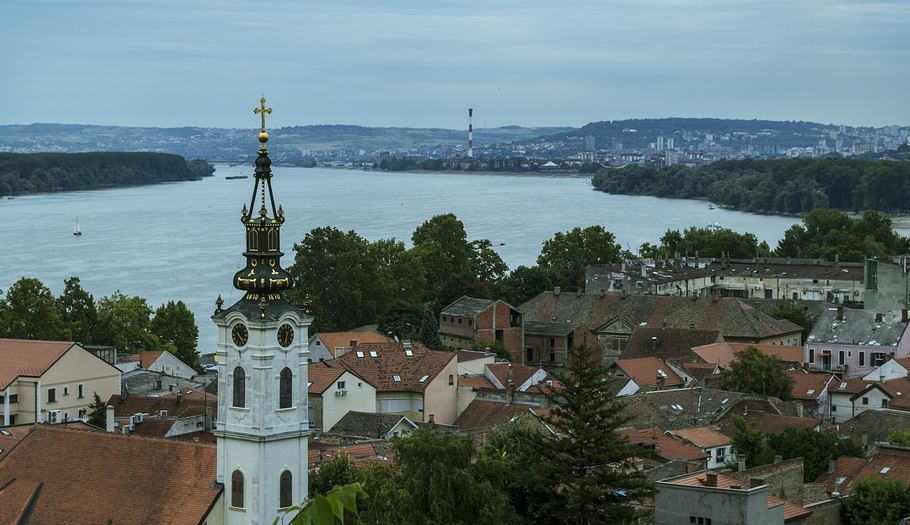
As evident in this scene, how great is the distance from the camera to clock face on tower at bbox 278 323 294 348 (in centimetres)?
2236

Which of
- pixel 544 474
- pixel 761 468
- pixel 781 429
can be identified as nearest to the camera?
pixel 544 474

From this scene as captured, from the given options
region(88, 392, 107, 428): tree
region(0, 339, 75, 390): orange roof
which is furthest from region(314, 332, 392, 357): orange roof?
region(88, 392, 107, 428): tree

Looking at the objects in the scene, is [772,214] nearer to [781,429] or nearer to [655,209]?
[655,209]

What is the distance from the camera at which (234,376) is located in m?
22.5

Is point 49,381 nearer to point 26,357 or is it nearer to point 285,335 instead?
point 26,357

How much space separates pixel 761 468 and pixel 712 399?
12342mm

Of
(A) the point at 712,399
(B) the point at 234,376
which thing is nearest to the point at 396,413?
(A) the point at 712,399

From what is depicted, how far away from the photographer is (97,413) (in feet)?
117

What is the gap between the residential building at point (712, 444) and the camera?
33562 millimetres

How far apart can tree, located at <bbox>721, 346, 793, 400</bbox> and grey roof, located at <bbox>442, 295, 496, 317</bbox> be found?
1615 centimetres

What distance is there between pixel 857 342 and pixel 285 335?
3319 cm

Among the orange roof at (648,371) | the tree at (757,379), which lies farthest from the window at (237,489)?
the orange roof at (648,371)

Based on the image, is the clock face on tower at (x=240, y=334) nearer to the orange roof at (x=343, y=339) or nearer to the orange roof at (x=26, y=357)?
the orange roof at (x=26, y=357)

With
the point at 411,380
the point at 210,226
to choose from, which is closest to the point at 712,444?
the point at 411,380
